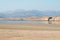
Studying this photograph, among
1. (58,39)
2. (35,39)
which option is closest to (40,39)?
(35,39)

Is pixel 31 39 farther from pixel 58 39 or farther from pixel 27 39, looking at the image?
pixel 58 39

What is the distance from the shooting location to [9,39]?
13969 millimetres

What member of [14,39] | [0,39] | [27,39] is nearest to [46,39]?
[27,39]

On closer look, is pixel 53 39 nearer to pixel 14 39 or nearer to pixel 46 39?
pixel 46 39

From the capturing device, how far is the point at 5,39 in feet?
45.8

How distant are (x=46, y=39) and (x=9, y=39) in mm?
3075

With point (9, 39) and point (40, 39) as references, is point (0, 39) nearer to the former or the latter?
point (9, 39)

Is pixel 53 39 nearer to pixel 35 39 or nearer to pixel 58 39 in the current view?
pixel 58 39

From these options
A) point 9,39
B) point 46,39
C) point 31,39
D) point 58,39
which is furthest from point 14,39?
point 58,39

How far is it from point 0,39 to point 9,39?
0.74m

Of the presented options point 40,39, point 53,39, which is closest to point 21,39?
point 40,39

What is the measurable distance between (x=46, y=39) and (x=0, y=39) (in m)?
3.80

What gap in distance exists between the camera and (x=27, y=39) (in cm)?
1391

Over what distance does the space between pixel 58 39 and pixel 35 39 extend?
6.32 ft
